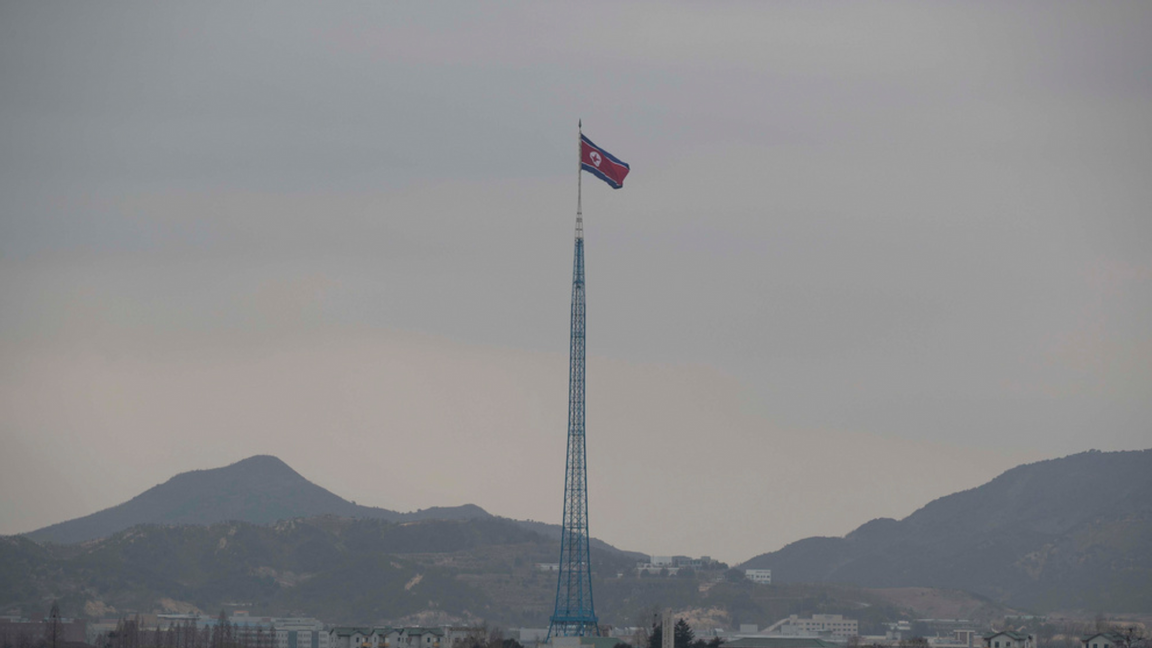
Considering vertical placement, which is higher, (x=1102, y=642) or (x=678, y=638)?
(x=1102, y=642)

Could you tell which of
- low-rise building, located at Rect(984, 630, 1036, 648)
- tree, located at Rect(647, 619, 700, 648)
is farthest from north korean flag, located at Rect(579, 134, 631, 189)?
low-rise building, located at Rect(984, 630, 1036, 648)

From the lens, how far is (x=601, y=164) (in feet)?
463

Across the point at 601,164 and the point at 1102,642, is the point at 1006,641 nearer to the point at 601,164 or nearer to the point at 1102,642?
the point at 1102,642

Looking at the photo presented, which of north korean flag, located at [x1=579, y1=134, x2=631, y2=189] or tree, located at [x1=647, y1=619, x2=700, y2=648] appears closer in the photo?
north korean flag, located at [x1=579, y1=134, x2=631, y2=189]

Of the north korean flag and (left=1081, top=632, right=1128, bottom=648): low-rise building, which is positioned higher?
the north korean flag

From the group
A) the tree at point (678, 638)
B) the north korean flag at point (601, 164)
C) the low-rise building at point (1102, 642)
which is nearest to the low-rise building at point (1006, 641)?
the low-rise building at point (1102, 642)

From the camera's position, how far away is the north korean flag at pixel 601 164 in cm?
14112

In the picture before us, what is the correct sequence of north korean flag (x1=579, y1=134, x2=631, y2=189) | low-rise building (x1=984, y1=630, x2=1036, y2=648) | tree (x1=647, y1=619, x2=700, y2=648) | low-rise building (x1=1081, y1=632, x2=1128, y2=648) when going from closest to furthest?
north korean flag (x1=579, y1=134, x2=631, y2=189), tree (x1=647, y1=619, x2=700, y2=648), low-rise building (x1=1081, y1=632, x2=1128, y2=648), low-rise building (x1=984, y1=630, x2=1036, y2=648)

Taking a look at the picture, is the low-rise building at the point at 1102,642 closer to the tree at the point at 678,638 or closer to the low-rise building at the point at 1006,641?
the low-rise building at the point at 1006,641

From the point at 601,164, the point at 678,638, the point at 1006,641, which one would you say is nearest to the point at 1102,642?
the point at 1006,641

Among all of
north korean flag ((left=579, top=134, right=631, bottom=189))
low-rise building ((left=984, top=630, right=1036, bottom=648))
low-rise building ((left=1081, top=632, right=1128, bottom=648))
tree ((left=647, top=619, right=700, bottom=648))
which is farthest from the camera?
low-rise building ((left=984, top=630, right=1036, bottom=648))

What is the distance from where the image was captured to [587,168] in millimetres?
141875

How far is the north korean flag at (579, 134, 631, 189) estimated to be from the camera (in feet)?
463

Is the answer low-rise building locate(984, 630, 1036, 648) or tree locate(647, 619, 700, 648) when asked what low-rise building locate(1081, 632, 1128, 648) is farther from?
tree locate(647, 619, 700, 648)
